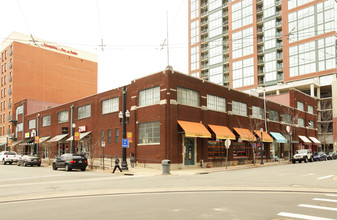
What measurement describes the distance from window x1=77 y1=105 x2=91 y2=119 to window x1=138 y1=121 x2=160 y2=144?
485 inches

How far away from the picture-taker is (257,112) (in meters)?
43.3

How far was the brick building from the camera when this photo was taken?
28984 mm

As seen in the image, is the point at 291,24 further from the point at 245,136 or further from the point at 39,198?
the point at 39,198

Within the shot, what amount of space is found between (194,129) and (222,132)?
5040mm

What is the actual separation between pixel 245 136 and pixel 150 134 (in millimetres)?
12993

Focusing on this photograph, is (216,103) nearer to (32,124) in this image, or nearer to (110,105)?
(110,105)

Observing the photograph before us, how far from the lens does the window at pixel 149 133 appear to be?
29328 mm

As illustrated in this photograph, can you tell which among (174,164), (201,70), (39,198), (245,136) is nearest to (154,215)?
(39,198)

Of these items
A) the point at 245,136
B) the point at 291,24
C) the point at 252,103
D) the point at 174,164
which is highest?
the point at 291,24

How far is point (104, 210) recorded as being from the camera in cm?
864

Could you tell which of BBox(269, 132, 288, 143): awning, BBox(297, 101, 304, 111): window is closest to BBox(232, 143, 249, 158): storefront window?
BBox(269, 132, 288, 143): awning

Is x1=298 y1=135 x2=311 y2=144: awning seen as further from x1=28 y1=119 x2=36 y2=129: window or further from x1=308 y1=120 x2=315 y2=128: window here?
x1=28 y1=119 x2=36 y2=129: window

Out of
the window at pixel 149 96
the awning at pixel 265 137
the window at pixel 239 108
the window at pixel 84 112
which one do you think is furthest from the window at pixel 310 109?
the window at pixel 84 112

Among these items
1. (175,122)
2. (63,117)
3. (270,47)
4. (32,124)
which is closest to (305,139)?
(270,47)
